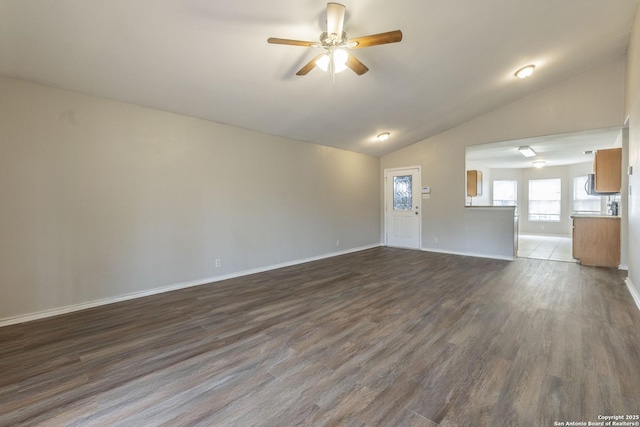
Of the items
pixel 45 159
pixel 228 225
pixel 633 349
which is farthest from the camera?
pixel 228 225

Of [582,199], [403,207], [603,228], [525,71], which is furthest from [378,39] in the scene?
[582,199]

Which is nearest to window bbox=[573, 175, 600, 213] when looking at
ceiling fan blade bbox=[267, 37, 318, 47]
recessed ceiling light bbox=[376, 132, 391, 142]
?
recessed ceiling light bbox=[376, 132, 391, 142]

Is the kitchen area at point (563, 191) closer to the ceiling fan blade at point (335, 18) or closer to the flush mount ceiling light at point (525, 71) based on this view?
the flush mount ceiling light at point (525, 71)

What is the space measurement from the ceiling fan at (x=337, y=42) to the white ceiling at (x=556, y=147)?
456 centimetres

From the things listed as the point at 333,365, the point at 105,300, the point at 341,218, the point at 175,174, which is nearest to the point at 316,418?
the point at 333,365

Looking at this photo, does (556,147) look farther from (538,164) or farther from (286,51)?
(286,51)

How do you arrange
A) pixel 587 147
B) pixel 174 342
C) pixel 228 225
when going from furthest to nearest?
pixel 587 147, pixel 228 225, pixel 174 342

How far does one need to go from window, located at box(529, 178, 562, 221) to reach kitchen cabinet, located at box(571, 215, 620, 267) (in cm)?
531

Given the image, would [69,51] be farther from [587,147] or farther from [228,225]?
[587,147]

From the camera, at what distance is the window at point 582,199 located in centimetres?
867

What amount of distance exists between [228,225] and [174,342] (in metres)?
2.30

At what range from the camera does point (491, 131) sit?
5.77 metres

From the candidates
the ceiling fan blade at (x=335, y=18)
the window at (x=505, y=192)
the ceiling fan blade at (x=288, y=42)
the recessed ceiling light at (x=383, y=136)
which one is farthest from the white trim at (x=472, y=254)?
the window at (x=505, y=192)

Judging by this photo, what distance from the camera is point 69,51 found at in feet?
8.77
